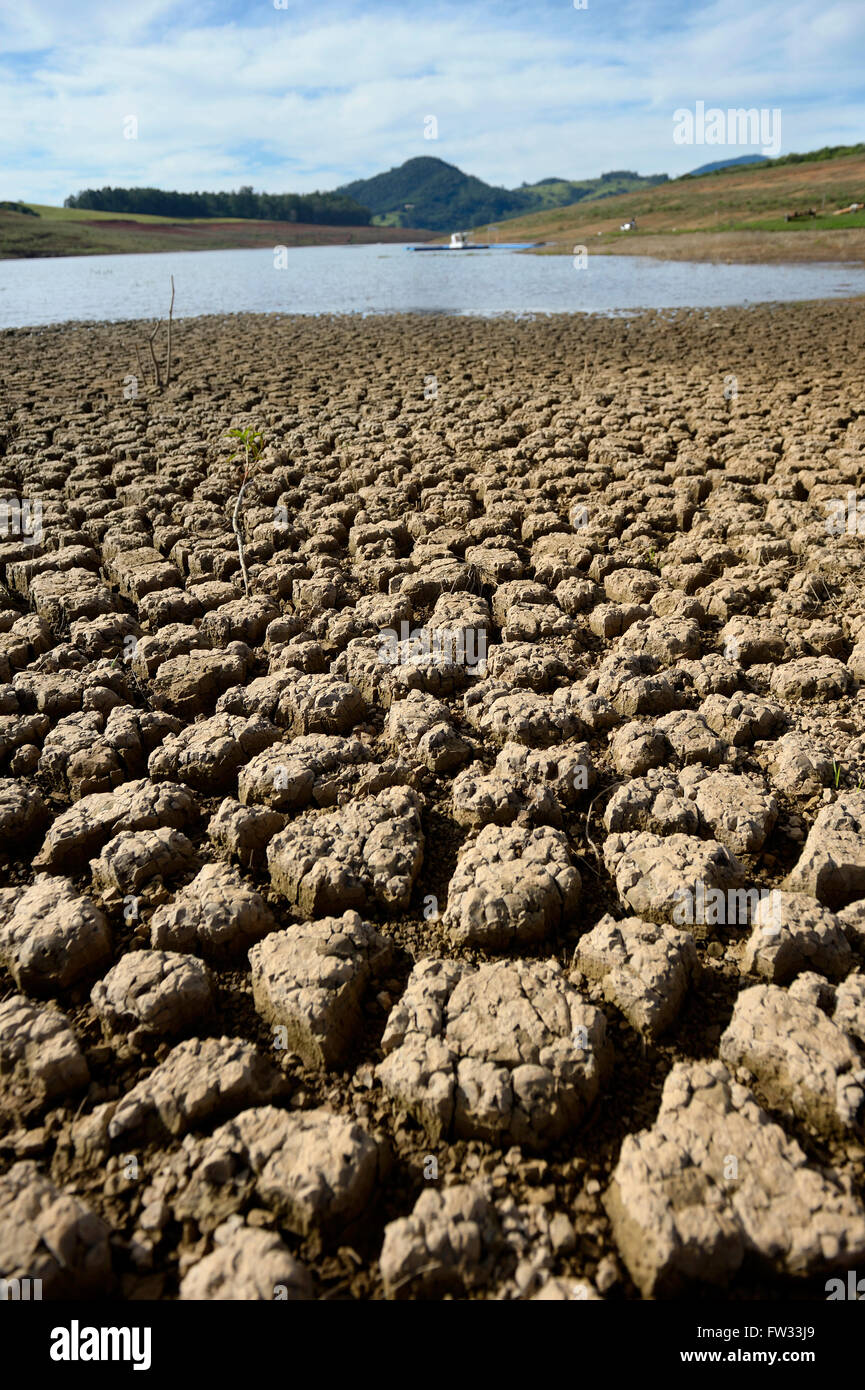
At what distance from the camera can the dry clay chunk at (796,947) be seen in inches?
80.3

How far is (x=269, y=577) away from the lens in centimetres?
446

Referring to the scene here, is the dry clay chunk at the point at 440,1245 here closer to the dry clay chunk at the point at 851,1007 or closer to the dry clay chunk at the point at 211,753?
the dry clay chunk at the point at 851,1007

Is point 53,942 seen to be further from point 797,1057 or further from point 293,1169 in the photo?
point 797,1057

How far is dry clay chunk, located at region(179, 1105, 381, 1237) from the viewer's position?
1557 millimetres

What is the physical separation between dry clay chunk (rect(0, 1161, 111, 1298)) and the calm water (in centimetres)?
1750

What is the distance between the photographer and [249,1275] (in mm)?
1436

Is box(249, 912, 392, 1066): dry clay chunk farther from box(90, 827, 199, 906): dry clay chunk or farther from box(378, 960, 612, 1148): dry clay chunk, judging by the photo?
box(90, 827, 199, 906): dry clay chunk

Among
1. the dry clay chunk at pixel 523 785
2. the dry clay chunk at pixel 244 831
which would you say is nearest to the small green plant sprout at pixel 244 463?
the dry clay chunk at pixel 244 831

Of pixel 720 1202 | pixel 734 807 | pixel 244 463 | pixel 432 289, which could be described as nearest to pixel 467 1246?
pixel 720 1202

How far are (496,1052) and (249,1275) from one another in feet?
2.20

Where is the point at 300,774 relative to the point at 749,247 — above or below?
below

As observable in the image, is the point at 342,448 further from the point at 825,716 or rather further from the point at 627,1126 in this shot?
the point at 627,1126
